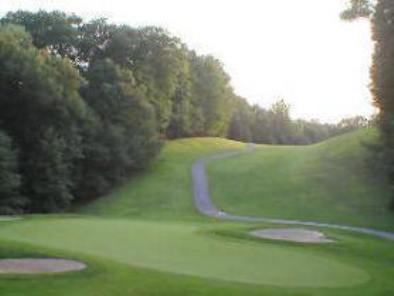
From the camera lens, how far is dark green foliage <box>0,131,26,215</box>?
51250 millimetres

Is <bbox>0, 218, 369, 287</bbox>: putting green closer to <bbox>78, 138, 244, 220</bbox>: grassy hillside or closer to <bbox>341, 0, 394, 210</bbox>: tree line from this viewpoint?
<bbox>341, 0, 394, 210</bbox>: tree line

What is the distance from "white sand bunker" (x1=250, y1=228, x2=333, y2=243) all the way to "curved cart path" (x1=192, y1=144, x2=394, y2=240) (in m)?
4.63

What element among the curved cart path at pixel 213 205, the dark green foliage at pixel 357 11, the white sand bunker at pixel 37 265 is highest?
the dark green foliage at pixel 357 11

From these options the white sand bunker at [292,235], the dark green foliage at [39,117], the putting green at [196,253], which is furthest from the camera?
the dark green foliage at [39,117]

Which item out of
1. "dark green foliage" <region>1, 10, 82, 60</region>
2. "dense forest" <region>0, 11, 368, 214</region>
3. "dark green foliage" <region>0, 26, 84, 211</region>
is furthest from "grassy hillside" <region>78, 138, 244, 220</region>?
"dark green foliage" <region>1, 10, 82, 60</region>

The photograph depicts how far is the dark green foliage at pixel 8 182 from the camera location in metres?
51.2

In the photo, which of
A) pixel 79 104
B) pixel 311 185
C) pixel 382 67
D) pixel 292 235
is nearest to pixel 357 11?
pixel 382 67

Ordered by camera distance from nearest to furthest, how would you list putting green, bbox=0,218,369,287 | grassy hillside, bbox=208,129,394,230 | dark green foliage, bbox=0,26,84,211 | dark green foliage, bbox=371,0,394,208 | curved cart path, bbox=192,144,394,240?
putting green, bbox=0,218,369,287, dark green foliage, bbox=371,0,394,208, curved cart path, bbox=192,144,394,240, grassy hillside, bbox=208,129,394,230, dark green foliage, bbox=0,26,84,211

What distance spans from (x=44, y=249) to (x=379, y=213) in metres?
Result: 30.8

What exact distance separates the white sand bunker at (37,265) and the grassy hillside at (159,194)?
1176 inches

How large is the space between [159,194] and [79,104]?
9.90 metres

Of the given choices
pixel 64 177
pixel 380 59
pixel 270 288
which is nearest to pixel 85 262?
pixel 270 288

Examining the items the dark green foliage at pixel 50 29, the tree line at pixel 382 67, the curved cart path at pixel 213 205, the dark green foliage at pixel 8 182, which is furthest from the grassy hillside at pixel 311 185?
the dark green foliage at pixel 50 29

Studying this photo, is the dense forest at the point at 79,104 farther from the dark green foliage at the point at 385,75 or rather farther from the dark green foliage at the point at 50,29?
the dark green foliage at the point at 385,75
